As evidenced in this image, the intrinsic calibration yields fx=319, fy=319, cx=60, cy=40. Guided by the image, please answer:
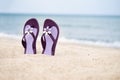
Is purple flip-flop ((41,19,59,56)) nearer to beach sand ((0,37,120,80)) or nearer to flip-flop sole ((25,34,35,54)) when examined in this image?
flip-flop sole ((25,34,35,54))

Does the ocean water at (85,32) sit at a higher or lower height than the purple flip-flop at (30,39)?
higher

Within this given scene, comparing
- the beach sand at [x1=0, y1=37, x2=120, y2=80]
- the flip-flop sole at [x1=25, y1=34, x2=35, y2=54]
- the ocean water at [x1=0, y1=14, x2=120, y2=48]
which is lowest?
the beach sand at [x1=0, y1=37, x2=120, y2=80]

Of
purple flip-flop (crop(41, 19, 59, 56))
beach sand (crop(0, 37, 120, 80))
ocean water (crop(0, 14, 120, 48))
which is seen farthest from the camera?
ocean water (crop(0, 14, 120, 48))

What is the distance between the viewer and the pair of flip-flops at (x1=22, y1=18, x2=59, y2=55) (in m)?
3.01

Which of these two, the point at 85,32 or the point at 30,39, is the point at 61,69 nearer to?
the point at 30,39

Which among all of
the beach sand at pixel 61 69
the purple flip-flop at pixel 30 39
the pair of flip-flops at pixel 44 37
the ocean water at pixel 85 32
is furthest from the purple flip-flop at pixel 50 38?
the ocean water at pixel 85 32

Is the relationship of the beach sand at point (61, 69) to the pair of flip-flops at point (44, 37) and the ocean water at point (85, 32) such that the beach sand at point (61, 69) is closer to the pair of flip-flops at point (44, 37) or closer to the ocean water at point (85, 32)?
the pair of flip-flops at point (44, 37)

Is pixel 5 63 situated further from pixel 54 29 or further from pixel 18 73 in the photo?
pixel 54 29

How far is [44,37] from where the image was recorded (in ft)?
9.98

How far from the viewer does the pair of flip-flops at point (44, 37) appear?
3014mm

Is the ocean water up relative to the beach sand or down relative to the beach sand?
up

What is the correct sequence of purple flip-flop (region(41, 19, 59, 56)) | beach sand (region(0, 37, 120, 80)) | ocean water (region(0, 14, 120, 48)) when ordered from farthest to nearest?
1. ocean water (region(0, 14, 120, 48))
2. purple flip-flop (region(41, 19, 59, 56))
3. beach sand (region(0, 37, 120, 80))

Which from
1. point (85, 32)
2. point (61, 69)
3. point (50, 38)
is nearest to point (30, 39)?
point (50, 38)

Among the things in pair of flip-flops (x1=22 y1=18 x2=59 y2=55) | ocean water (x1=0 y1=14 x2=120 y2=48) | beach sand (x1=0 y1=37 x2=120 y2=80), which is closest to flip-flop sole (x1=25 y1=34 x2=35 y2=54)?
pair of flip-flops (x1=22 y1=18 x2=59 y2=55)
